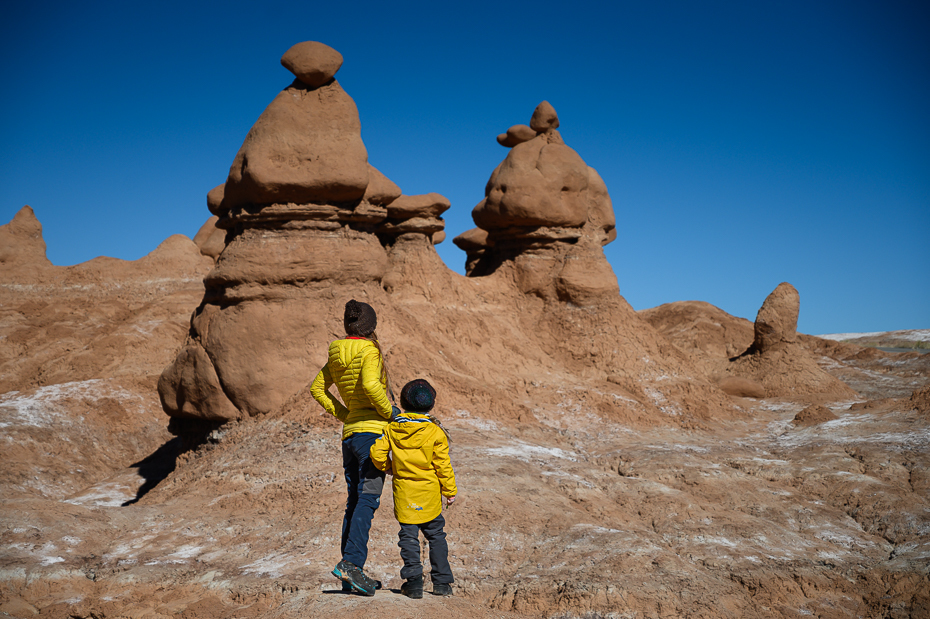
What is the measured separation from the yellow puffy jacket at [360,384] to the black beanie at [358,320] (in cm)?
6

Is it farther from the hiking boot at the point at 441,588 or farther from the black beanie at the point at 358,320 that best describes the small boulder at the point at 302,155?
the hiking boot at the point at 441,588

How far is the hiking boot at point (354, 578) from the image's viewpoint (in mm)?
3510

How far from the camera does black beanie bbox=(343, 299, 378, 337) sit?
4043 millimetres

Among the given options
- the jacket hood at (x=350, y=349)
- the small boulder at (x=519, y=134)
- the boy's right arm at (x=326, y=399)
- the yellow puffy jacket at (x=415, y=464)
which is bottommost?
the yellow puffy jacket at (x=415, y=464)

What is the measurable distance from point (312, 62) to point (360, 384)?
6514 mm

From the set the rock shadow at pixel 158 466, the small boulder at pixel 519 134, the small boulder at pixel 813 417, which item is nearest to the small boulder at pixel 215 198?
the rock shadow at pixel 158 466

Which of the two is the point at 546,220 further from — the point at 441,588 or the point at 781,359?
the point at 441,588

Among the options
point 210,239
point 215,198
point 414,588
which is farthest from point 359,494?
point 210,239

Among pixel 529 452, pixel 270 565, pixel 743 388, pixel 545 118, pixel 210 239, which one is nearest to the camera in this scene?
pixel 270 565

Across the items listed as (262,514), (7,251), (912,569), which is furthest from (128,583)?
(7,251)

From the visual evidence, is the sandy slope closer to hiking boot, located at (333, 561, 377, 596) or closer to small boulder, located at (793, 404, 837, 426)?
hiking boot, located at (333, 561, 377, 596)

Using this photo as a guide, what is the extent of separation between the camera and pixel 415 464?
3.71 m

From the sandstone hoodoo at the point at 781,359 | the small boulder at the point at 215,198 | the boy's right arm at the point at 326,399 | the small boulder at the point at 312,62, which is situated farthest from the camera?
the sandstone hoodoo at the point at 781,359

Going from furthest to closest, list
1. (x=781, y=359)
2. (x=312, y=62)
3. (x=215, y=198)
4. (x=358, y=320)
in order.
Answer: (x=781, y=359), (x=215, y=198), (x=312, y=62), (x=358, y=320)
